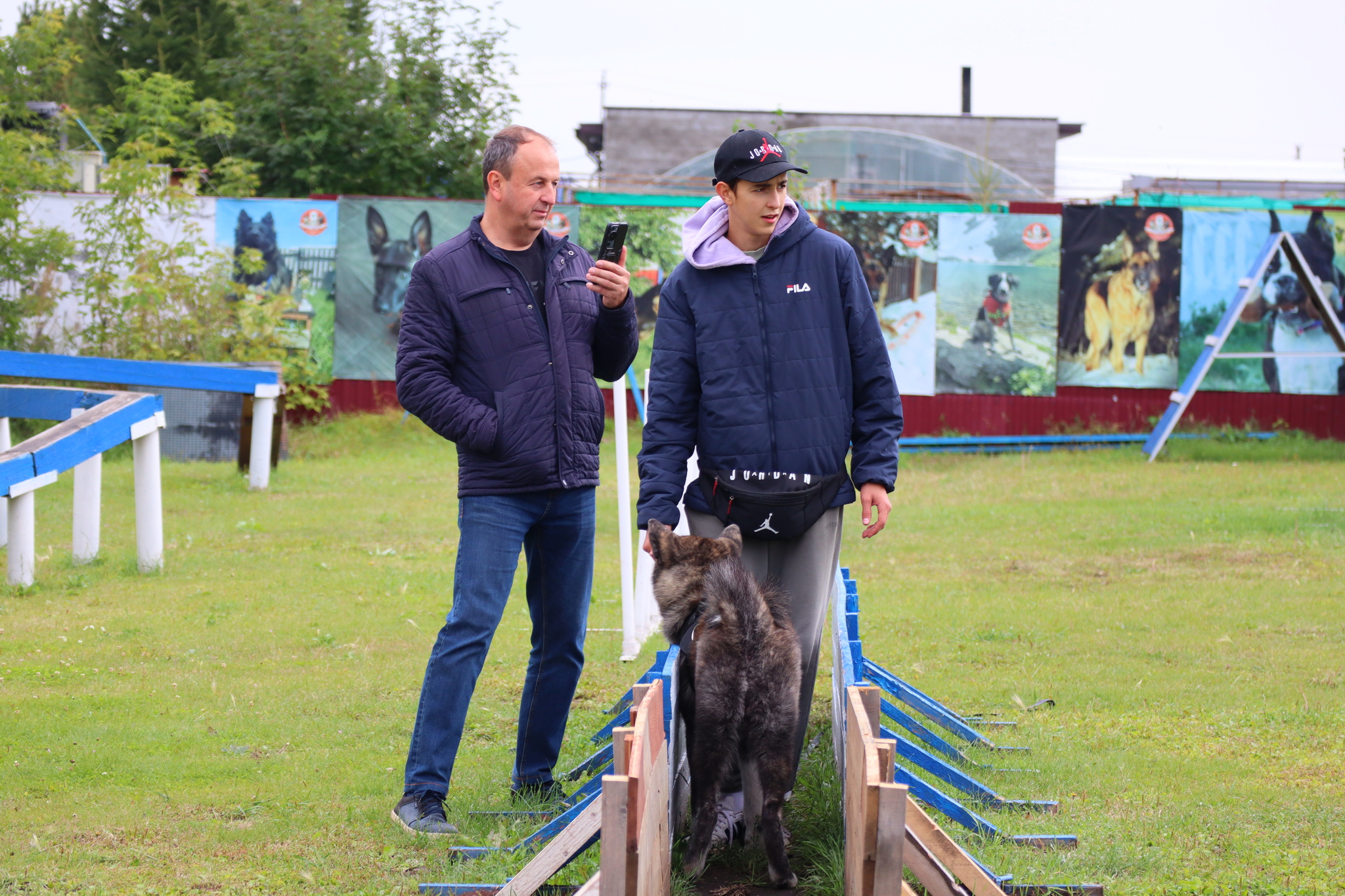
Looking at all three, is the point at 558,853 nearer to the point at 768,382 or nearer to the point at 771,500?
the point at 771,500

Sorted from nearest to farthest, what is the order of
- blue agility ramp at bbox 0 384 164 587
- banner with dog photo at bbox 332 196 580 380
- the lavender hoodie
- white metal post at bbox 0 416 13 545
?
the lavender hoodie → blue agility ramp at bbox 0 384 164 587 → white metal post at bbox 0 416 13 545 → banner with dog photo at bbox 332 196 580 380

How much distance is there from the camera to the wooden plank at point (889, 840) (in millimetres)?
2672

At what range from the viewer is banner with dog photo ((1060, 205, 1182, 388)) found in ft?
53.8

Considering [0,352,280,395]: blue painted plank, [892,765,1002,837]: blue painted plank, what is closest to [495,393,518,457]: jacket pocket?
[892,765,1002,837]: blue painted plank

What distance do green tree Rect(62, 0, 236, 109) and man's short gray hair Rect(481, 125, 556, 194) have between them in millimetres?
31172

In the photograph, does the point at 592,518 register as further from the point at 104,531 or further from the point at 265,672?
the point at 104,531

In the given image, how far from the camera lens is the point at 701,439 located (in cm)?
403

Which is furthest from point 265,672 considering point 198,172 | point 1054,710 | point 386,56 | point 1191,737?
point 386,56

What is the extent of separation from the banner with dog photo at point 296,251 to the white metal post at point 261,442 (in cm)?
452

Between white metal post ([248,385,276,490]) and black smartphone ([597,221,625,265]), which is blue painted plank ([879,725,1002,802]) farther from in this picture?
white metal post ([248,385,276,490])

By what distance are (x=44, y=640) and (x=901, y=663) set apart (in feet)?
15.3

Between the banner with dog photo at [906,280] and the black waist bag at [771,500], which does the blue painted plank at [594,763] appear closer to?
the black waist bag at [771,500]

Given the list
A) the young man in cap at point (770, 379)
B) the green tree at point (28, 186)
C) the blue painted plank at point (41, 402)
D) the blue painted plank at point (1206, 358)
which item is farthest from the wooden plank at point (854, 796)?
the green tree at point (28, 186)

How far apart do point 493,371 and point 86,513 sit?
5861mm
